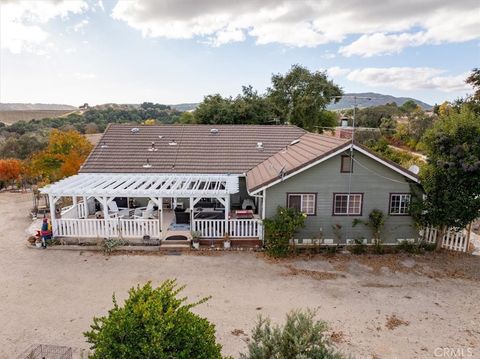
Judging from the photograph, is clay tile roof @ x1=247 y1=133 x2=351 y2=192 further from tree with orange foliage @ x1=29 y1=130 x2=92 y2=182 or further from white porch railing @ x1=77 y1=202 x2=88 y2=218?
tree with orange foliage @ x1=29 y1=130 x2=92 y2=182

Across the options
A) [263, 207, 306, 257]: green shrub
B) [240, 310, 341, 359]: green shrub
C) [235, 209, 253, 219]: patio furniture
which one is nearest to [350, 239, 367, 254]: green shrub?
[263, 207, 306, 257]: green shrub

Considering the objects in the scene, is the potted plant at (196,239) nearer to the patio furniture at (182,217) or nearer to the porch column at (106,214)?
the patio furniture at (182,217)

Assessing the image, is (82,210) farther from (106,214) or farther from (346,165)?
(346,165)

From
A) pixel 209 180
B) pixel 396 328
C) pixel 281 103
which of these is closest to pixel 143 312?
pixel 396 328

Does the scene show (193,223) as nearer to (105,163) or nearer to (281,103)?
(105,163)

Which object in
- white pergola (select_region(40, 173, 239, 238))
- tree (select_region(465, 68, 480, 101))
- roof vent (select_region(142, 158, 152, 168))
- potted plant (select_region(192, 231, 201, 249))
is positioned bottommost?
potted plant (select_region(192, 231, 201, 249))

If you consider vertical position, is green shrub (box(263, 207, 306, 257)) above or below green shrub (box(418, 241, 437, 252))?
above
